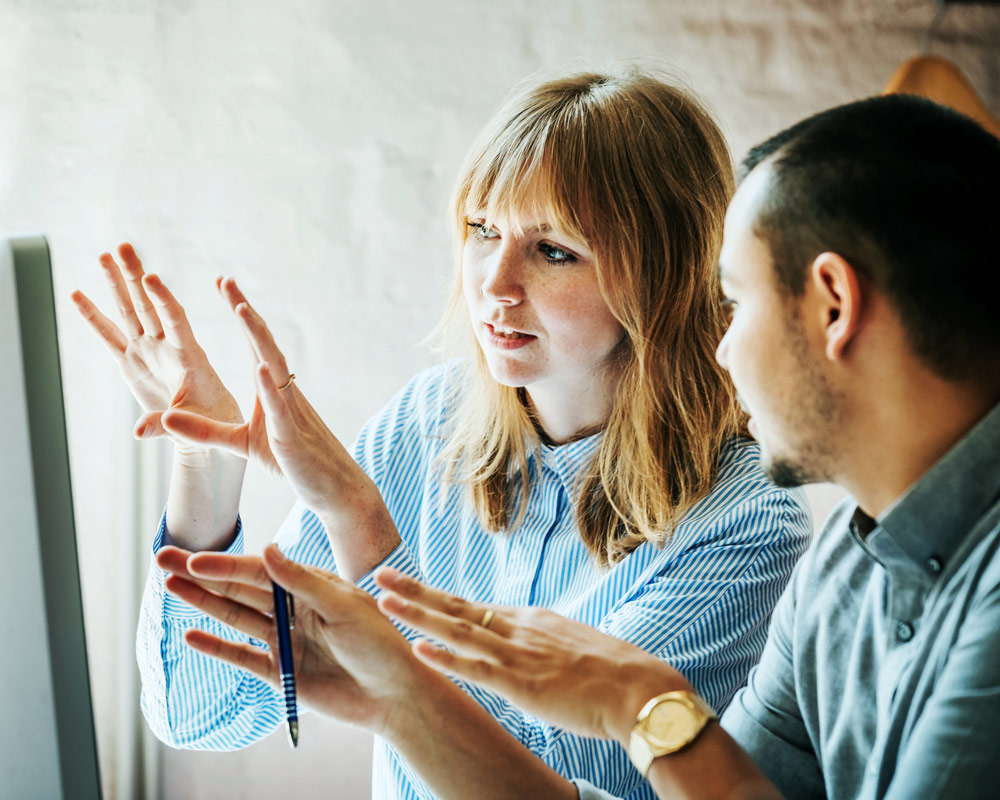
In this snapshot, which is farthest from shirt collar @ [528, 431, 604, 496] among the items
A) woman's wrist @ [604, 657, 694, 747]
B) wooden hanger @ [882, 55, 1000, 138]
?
wooden hanger @ [882, 55, 1000, 138]

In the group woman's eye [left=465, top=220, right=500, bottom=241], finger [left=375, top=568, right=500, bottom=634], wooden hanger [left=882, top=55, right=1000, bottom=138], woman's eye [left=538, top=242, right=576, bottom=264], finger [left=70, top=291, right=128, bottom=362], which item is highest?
wooden hanger [left=882, top=55, right=1000, bottom=138]

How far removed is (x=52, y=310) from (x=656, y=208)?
2.65ft

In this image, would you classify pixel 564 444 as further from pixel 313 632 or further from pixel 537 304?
pixel 313 632

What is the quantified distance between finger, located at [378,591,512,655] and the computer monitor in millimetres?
266

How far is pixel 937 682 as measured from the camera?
0.80 m

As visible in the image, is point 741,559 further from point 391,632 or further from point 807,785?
point 391,632

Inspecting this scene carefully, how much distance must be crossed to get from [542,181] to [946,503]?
67cm

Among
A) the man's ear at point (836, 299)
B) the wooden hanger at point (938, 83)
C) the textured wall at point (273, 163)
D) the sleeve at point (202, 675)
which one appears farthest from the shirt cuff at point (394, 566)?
the wooden hanger at point (938, 83)

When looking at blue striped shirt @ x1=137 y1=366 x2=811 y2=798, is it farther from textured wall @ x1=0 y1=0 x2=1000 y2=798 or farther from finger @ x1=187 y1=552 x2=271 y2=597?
textured wall @ x1=0 y1=0 x2=1000 y2=798

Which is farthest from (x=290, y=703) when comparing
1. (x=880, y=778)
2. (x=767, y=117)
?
(x=767, y=117)

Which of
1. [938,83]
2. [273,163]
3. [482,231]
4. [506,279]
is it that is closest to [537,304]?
[506,279]

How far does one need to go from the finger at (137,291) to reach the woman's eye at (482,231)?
46 centimetres

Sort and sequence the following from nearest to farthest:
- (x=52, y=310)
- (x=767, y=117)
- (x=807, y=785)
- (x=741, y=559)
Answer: (x=52, y=310), (x=807, y=785), (x=741, y=559), (x=767, y=117)

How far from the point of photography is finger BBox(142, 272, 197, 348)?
1142mm
